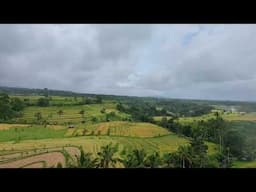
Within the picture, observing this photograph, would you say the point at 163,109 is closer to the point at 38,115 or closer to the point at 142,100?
the point at 142,100

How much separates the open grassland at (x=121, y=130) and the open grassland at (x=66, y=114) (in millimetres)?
81

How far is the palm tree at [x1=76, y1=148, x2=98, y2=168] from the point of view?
2701 mm

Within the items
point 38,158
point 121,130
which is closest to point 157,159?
point 121,130

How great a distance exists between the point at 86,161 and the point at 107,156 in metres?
0.21

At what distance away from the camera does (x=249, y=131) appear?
2.85 meters

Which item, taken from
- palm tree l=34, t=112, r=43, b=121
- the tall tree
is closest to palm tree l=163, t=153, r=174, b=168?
the tall tree

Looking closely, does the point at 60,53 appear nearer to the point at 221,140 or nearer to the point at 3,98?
the point at 3,98

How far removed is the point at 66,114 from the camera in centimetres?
285

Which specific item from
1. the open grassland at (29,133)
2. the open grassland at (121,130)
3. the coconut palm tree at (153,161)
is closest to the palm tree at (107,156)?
the open grassland at (121,130)

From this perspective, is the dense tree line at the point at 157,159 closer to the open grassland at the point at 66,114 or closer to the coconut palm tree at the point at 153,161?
the coconut palm tree at the point at 153,161

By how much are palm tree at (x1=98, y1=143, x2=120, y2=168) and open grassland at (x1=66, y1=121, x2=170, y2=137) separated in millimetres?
145

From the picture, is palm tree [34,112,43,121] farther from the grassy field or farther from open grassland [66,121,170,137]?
open grassland [66,121,170,137]
